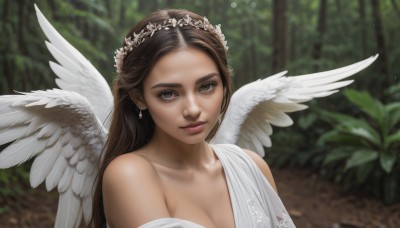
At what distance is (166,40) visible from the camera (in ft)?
5.00

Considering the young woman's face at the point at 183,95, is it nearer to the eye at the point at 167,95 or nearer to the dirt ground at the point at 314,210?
the eye at the point at 167,95

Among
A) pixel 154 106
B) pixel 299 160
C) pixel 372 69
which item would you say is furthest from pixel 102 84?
pixel 372 69

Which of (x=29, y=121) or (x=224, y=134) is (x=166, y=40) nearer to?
(x=29, y=121)

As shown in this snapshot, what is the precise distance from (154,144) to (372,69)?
754 centimetres

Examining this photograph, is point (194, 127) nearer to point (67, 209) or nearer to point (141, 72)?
point (141, 72)

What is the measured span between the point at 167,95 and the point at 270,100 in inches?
42.9

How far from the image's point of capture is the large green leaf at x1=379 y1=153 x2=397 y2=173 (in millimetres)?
5195

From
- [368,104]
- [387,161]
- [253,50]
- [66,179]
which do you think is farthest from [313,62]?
[66,179]

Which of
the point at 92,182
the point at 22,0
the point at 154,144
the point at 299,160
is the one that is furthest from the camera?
the point at 299,160

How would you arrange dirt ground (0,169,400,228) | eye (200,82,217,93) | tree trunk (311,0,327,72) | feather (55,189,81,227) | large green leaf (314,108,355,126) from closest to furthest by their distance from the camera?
eye (200,82,217,93) < feather (55,189,81,227) < dirt ground (0,169,400,228) < large green leaf (314,108,355,126) < tree trunk (311,0,327,72)

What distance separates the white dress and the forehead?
53cm

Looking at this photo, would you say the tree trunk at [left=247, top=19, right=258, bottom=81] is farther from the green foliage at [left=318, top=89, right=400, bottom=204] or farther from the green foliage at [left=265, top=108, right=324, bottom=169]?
the green foliage at [left=318, top=89, right=400, bottom=204]

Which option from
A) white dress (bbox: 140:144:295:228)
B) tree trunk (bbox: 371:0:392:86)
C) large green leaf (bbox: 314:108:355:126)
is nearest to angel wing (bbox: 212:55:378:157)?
white dress (bbox: 140:144:295:228)

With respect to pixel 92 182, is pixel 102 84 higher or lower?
higher
